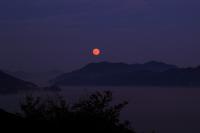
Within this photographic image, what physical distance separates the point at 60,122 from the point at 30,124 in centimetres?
93

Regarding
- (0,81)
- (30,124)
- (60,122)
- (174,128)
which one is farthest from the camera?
(0,81)

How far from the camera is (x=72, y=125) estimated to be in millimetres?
9367

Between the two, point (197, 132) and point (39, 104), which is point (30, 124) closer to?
point (39, 104)

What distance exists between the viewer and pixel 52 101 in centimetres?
1373

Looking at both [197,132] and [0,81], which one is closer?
[197,132]

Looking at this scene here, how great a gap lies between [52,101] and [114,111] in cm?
215

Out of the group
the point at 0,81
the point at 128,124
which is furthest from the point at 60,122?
the point at 0,81

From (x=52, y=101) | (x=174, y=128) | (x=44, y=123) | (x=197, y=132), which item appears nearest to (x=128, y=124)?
(x=52, y=101)

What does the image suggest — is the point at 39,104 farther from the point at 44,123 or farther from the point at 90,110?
the point at 44,123

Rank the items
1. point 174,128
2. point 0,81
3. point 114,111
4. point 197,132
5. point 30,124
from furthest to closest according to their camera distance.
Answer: point 0,81, point 174,128, point 197,132, point 114,111, point 30,124

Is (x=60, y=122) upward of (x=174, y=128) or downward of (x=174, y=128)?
upward

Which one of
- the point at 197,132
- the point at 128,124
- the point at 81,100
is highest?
the point at 81,100

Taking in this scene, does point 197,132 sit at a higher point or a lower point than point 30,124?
lower

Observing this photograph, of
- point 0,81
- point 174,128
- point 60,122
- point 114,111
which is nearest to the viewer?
point 60,122
